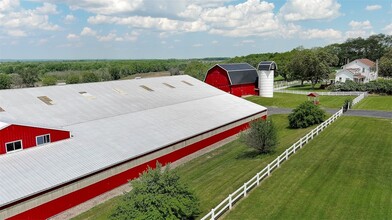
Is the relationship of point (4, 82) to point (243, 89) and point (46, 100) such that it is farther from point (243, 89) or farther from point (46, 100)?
point (46, 100)

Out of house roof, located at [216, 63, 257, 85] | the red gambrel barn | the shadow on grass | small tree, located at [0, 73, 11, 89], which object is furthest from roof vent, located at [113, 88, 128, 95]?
small tree, located at [0, 73, 11, 89]

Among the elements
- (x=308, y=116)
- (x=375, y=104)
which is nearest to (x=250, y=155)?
(x=308, y=116)

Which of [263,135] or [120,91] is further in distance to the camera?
[120,91]

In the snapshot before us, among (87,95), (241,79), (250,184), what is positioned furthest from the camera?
(241,79)

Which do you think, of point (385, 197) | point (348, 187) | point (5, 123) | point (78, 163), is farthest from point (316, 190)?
point (5, 123)

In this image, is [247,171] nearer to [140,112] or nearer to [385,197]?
[385,197]

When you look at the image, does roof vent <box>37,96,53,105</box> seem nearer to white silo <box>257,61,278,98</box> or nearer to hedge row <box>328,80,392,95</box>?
white silo <box>257,61,278,98</box>
